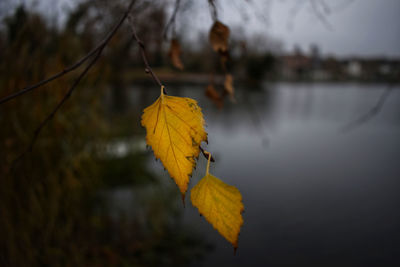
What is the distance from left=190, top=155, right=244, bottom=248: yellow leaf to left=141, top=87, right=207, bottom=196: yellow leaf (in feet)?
0.05

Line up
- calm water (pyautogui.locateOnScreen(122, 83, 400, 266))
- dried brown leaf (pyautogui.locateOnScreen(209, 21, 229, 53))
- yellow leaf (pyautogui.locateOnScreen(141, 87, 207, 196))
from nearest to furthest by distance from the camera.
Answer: yellow leaf (pyautogui.locateOnScreen(141, 87, 207, 196)) < dried brown leaf (pyautogui.locateOnScreen(209, 21, 229, 53)) < calm water (pyautogui.locateOnScreen(122, 83, 400, 266))

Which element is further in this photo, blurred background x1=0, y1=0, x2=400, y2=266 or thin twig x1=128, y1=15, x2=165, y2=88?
blurred background x1=0, y1=0, x2=400, y2=266

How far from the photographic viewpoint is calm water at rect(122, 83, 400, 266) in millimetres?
1915

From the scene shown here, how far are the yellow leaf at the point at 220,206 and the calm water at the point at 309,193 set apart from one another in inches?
21.2

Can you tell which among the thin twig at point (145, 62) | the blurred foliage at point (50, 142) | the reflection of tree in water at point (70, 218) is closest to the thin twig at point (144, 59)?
the thin twig at point (145, 62)

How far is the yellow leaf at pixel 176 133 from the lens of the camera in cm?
14

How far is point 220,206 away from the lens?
0.15m

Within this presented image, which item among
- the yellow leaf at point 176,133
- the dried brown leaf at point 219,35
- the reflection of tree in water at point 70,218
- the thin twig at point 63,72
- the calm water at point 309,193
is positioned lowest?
the calm water at point 309,193

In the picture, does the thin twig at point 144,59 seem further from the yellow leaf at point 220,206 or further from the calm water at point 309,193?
the calm water at point 309,193

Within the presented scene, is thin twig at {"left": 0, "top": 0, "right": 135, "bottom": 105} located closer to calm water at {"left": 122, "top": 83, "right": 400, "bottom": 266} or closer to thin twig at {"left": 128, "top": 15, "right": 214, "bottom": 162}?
thin twig at {"left": 128, "top": 15, "right": 214, "bottom": 162}

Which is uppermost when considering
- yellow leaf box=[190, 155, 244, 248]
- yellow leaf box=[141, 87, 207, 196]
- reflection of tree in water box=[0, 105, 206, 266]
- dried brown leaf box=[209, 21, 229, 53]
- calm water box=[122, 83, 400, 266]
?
dried brown leaf box=[209, 21, 229, 53]

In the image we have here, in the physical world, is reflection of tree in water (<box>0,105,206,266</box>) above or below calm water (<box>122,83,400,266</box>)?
above

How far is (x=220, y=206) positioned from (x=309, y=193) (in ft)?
9.14

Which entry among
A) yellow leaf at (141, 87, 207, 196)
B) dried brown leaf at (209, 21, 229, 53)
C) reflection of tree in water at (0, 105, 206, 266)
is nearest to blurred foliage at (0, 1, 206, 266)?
reflection of tree in water at (0, 105, 206, 266)
